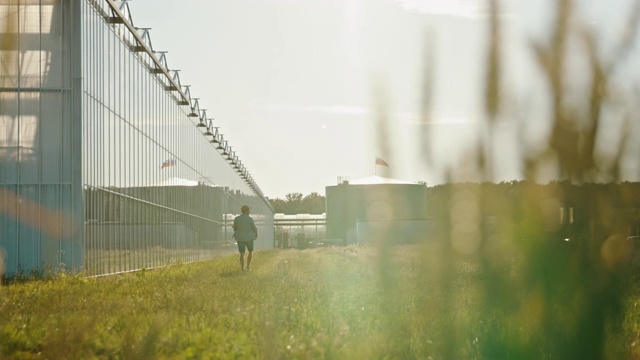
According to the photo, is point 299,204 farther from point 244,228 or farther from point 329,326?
point 329,326

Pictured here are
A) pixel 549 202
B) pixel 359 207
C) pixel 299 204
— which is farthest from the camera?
pixel 299 204

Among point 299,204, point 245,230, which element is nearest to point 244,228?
point 245,230

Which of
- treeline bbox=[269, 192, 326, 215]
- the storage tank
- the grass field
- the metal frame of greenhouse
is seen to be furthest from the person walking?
treeline bbox=[269, 192, 326, 215]

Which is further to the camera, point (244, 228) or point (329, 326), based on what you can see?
point (244, 228)

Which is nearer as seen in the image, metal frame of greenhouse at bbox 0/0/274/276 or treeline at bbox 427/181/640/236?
treeline at bbox 427/181/640/236

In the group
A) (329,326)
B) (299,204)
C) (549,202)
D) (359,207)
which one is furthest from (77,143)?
(299,204)

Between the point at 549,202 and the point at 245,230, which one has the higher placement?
the point at 549,202

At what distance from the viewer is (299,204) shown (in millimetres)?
194625

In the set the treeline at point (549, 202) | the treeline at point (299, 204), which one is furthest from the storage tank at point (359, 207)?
the treeline at point (299, 204)

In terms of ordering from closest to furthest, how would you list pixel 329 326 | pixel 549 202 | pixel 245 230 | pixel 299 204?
pixel 549 202 < pixel 329 326 < pixel 245 230 < pixel 299 204

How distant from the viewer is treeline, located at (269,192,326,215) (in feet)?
622

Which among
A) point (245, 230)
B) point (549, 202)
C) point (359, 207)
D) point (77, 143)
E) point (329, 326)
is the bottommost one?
point (329, 326)

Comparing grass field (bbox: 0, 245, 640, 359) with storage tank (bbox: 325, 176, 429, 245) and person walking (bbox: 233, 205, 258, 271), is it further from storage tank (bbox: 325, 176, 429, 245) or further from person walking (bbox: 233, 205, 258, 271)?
storage tank (bbox: 325, 176, 429, 245)

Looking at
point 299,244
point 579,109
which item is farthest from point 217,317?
point 299,244
